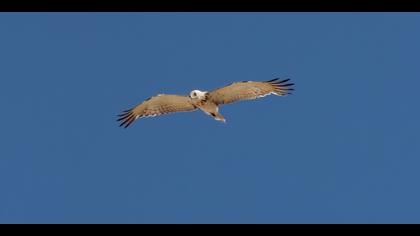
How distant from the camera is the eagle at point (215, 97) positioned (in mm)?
34812

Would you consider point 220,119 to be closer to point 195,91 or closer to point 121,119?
point 195,91

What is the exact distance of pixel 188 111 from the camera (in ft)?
118

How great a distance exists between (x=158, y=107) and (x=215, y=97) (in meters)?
2.12

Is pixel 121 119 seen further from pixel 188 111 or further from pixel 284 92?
pixel 284 92

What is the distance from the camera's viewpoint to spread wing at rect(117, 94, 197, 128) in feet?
116

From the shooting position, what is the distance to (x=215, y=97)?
115 ft

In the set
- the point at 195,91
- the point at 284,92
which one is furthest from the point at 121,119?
the point at 284,92

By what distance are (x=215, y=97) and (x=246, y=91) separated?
3.18 feet

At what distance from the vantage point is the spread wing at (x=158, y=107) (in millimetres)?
35500

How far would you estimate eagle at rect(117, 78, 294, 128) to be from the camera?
114 feet

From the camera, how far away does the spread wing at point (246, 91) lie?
34781mm

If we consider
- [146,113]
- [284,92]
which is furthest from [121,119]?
[284,92]

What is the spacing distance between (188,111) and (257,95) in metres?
2.31

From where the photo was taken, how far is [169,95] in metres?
35.2
